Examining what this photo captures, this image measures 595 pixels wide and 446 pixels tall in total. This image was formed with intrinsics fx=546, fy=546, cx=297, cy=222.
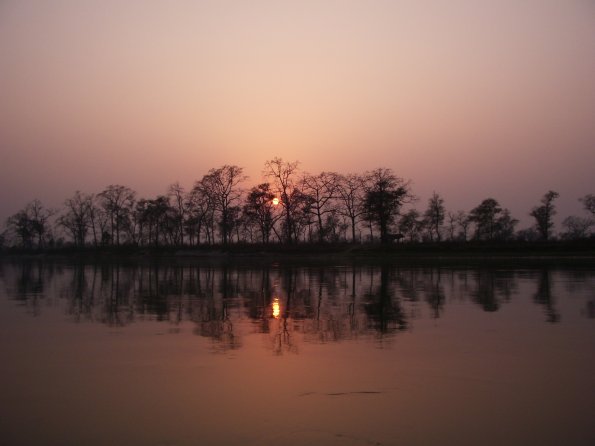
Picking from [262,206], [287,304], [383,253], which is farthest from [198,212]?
[287,304]

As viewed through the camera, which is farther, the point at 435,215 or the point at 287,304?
Result: the point at 435,215

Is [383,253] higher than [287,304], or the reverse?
[383,253]

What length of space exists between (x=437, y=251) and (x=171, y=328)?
63.7 metres

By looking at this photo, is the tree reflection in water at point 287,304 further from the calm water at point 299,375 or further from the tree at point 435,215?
the tree at point 435,215

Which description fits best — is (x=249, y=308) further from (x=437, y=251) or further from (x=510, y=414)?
(x=437, y=251)

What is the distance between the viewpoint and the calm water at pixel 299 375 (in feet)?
22.2

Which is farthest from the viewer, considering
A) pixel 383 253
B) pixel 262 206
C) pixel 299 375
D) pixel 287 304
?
pixel 262 206

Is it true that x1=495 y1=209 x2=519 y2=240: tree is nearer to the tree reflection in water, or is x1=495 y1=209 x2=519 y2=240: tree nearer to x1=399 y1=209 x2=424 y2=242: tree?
x1=399 y1=209 x2=424 y2=242: tree

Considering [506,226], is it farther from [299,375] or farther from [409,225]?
[299,375]

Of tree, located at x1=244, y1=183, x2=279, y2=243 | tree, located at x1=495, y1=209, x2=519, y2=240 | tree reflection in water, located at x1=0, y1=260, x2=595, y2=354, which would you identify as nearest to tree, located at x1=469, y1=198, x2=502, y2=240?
tree, located at x1=495, y1=209, x2=519, y2=240

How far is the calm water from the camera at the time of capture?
266 inches

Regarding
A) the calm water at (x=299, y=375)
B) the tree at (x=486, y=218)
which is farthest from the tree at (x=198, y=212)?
the calm water at (x=299, y=375)

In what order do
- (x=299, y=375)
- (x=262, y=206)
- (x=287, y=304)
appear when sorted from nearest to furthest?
(x=299, y=375) → (x=287, y=304) → (x=262, y=206)

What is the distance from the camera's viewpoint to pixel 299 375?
30.3 ft
